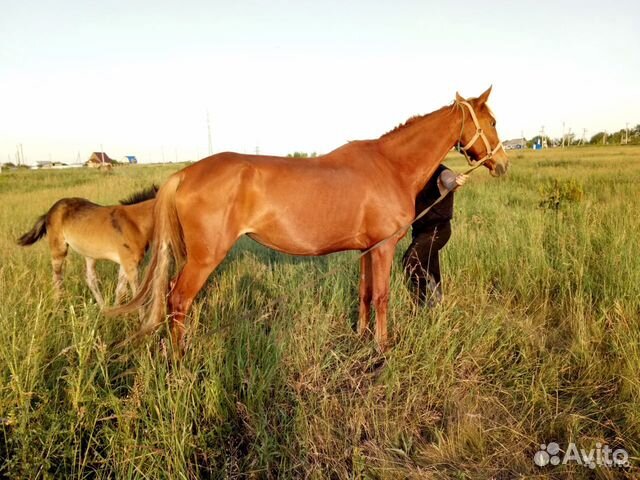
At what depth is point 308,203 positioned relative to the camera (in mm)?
3176

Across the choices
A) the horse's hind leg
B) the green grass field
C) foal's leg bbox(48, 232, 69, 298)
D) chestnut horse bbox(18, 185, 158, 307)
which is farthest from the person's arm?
foal's leg bbox(48, 232, 69, 298)

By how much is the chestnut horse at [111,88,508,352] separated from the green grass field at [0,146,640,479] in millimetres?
425

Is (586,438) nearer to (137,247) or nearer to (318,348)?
(318,348)

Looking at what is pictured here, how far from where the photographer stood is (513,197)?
10.9m

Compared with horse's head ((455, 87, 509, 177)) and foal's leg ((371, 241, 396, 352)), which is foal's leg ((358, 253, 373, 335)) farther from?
horse's head ((455, 87, 509, 177))

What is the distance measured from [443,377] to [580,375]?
1086 mm

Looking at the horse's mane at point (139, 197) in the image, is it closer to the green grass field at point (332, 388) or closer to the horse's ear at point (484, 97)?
the green grass field at point (332, 388)

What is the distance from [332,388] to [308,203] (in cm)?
147

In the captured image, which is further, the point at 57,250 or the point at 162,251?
the point at 57,250

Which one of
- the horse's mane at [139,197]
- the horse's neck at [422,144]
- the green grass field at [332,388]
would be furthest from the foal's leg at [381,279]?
the horse's mane at [139,197]

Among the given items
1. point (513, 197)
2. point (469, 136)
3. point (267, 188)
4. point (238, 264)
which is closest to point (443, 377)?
point (267, 188)

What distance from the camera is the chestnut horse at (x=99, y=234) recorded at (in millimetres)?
4422

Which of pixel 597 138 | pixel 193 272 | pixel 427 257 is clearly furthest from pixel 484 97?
pixel 597 138

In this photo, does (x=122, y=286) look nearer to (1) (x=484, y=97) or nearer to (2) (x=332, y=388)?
(2) (x=332, y=388)
